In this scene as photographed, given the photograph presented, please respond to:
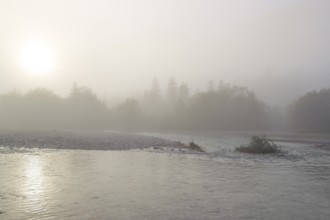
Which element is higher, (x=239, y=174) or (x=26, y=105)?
(x=26, y=105)

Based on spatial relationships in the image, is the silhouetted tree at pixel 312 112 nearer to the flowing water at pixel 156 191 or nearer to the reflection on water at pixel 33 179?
the flowing water at pixel 156 191

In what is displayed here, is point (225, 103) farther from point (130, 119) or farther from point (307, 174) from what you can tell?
point (307, 174)

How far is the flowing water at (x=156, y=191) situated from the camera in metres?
15.4

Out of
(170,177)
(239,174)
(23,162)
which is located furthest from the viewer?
(23,162)

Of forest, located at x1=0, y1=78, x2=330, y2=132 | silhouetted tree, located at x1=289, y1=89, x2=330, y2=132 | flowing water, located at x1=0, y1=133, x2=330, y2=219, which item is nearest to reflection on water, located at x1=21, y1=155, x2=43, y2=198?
flowing water, located at x1=0, y1=133, x2=330, y2=219

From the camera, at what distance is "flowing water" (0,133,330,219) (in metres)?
15.4

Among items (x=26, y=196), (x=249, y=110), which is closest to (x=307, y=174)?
(x=26, y=196)

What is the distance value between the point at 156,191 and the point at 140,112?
160m

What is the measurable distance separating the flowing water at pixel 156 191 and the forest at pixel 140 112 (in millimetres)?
129945

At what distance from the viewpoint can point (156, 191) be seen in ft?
65.4

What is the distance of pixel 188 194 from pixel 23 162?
16.3m

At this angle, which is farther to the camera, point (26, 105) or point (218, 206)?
point (26, 105)

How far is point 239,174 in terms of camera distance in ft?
89.3

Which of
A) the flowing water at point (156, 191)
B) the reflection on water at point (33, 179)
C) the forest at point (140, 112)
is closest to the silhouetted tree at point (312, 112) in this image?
the forest at point (140, 112)
